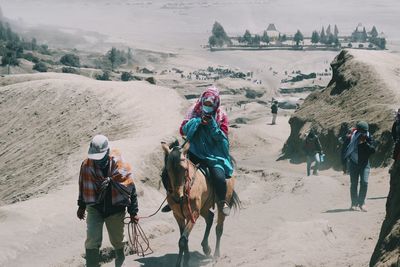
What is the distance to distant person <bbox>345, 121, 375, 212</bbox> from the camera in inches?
559

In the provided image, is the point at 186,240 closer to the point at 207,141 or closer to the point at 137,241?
the point at 137,241

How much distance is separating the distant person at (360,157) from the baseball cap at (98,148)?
6725mm

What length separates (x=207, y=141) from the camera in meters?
11.5

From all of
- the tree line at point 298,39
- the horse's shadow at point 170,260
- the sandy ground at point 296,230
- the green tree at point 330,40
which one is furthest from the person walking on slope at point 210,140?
the green tree at point 330,40

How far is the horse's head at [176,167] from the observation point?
9.95m

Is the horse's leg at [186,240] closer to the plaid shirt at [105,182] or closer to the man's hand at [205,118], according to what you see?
the plaid shirt at [105,182]

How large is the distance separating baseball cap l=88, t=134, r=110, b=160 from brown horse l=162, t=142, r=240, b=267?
1156 mm

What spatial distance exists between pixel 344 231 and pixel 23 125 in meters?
22.1

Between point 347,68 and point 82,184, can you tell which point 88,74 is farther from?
point 82,184

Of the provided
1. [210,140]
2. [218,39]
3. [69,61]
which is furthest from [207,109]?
[218,39]

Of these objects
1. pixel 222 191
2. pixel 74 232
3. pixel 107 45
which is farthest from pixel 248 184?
pixel 107 45

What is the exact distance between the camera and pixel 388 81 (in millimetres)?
24875

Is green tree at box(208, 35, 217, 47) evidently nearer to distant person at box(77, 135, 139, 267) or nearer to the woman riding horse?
the woman riding horse


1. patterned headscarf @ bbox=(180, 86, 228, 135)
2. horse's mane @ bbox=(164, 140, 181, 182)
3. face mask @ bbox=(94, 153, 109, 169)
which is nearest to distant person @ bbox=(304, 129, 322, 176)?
patterned headscarf @ bbox=(180, 86, 228, 135)
